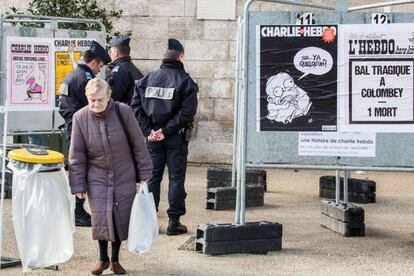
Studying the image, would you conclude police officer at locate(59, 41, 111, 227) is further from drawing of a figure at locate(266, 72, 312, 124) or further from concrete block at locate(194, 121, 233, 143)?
concrete block at locate(194, 121, 233, 143)

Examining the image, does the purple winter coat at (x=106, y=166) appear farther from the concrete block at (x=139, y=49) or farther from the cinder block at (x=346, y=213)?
the concrete block at (x=139, y=49)

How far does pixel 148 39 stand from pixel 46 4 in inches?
93.6

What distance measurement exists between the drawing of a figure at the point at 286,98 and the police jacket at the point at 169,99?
1.11m

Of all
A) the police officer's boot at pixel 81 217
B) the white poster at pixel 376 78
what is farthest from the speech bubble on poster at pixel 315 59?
the police officer's boot at pixel 81 217

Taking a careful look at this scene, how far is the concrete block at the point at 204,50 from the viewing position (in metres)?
15.8

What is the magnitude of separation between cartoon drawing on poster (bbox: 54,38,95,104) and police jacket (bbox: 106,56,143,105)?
55.8 inches

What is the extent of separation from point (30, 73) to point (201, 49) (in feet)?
18.0

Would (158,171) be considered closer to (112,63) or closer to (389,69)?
(112,63)

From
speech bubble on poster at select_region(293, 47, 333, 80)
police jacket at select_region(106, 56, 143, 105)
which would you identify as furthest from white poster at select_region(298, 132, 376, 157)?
police jacket at select_region(106, 56, 143, 105)

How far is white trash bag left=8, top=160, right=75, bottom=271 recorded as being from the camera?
698cm

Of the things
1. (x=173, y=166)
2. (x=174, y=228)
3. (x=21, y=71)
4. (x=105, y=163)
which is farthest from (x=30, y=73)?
(x=105, y=163)

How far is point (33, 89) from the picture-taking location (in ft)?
35.5

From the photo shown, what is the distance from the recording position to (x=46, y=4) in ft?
46.3

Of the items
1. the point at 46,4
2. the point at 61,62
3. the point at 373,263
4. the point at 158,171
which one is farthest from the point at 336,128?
the point at 46,4
